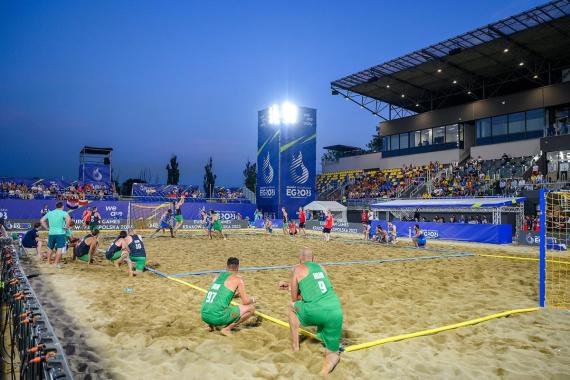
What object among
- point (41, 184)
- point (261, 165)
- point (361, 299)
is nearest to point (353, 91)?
point (261, 165)

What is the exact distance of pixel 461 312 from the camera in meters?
7.17

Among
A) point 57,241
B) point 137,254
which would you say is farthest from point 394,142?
point 57,241

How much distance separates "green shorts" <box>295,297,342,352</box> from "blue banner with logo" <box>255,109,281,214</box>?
111 ft

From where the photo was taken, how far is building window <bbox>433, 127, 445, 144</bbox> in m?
42.6

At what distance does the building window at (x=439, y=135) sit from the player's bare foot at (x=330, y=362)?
41.9 metres

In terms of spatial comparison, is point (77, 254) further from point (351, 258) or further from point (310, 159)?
point (310, 159)

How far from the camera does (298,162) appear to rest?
132 ft

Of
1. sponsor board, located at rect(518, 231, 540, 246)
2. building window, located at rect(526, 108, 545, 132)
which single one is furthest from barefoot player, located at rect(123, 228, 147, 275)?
building window, located at rect(526, 108, 545, 132)

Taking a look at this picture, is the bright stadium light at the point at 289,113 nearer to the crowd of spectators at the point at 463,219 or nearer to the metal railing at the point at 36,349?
the crowd of spectators at the point at 463,219

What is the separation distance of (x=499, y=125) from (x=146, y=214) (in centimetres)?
3352

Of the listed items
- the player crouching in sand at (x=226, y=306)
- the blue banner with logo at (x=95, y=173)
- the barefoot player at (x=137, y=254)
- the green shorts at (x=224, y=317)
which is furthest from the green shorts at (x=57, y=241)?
the blue banner with logo at (x=95, y=173)

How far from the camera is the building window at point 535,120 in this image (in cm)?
3447

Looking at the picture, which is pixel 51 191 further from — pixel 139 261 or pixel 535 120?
pixel 535 120

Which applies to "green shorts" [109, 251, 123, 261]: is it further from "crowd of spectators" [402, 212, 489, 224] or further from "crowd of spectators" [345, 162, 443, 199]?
"crowd of spectators" [345, 162, 443, 199]
